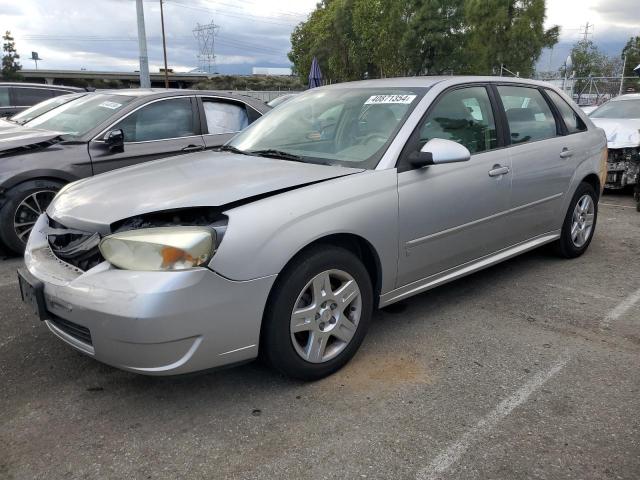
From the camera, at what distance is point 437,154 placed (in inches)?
126

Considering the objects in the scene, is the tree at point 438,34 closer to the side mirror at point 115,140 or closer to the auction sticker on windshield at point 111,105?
the auction sticker on windshield at point 111,105

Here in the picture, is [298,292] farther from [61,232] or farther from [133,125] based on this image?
[133,125]

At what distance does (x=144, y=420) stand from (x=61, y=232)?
3.50 ft

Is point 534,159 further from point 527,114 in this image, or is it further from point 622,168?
point 622,168

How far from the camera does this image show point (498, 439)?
8.05 ft

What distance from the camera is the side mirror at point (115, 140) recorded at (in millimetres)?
5371

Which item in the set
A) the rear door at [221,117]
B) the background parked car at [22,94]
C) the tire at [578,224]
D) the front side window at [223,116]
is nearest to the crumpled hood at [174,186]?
the tire at [578,224]

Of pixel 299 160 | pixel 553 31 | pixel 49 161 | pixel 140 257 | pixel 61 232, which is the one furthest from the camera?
pixel 553 31

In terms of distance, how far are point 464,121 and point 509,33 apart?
22213 mm

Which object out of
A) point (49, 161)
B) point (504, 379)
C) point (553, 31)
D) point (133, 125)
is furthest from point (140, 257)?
point (553, 31)

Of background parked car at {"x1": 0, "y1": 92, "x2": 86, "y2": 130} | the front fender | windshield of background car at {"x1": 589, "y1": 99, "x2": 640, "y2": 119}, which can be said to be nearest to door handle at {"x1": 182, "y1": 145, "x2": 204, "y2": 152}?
background parked car at {"x1": 0, "y1": 92, "x2": 86, "y2": 130}

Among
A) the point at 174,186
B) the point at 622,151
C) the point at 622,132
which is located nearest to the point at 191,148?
the point at 174,186

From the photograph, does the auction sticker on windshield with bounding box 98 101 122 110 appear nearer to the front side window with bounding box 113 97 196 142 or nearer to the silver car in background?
the front side window with bounding box 113 97 196 142

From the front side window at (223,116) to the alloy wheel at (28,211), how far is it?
185 centimetres
